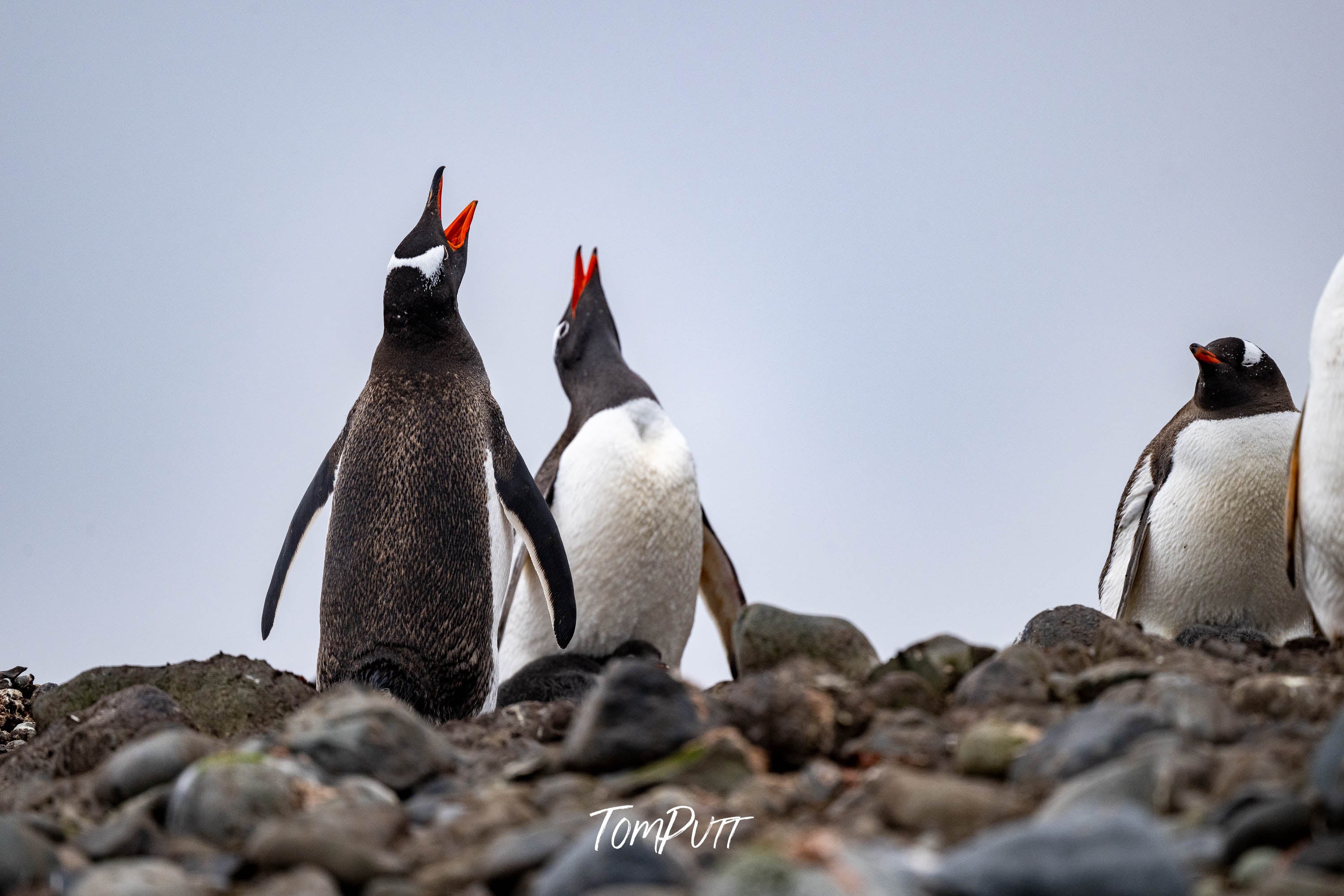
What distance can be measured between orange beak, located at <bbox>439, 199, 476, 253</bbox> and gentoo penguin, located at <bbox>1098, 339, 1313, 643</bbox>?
4.43 m

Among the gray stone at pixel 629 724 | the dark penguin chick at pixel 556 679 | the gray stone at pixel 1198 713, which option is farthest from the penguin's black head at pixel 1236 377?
the gray stone at pixel 629 724

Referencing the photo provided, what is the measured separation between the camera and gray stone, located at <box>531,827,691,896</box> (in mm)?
1985

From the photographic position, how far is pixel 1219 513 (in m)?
7.20

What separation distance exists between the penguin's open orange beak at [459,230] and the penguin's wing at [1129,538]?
14.6 ft

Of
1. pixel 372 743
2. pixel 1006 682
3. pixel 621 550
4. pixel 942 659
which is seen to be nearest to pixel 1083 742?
pixel 1006 682

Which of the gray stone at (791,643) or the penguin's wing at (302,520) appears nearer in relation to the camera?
the gray stone at (791,643)

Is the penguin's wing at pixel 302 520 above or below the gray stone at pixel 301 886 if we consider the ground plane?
above

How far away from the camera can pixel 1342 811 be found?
2002 mm

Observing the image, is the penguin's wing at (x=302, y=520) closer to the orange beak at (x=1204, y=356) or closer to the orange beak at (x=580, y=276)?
the orange beak at (x=580, y=276)

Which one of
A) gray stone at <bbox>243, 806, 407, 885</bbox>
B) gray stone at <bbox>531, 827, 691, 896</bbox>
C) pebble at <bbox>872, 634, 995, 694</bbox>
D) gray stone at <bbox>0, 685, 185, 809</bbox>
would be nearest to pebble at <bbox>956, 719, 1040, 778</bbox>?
gray stone at <bbox>531, 827, 691, 896</bbox>

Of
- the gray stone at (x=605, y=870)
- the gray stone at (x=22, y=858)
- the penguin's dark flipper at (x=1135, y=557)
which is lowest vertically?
the penguin's dark flipper at (x=1135, y=557)

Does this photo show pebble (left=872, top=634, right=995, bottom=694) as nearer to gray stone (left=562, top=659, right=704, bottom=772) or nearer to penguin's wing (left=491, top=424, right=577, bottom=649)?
gray stone (left=562, top=659, right=704, bottom=772)

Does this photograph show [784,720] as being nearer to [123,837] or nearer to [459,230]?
[123,837]

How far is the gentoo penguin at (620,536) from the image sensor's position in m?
7.26
